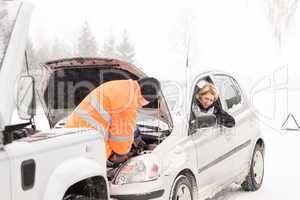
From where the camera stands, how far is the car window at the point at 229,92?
685cm

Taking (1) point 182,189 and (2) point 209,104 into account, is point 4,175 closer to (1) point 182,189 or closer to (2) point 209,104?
(1) point 182,189

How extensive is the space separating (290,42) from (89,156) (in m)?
60.8

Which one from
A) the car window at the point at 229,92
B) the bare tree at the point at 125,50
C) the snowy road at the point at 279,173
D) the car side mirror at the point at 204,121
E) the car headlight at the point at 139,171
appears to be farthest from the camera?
the bare tree at the point at 125,50

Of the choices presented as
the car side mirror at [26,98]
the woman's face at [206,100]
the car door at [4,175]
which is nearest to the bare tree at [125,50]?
the woman's face at [206,100]

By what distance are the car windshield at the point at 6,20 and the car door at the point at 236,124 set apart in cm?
382

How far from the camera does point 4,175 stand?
2.88 meters

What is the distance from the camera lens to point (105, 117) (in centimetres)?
473

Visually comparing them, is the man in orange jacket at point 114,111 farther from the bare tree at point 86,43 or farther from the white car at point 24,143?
the bare tree at point 86,43

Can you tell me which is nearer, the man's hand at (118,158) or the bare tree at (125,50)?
the man's hand at (118,158)

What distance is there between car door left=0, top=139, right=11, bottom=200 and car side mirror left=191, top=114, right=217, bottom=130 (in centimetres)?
312

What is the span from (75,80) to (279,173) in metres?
4.65

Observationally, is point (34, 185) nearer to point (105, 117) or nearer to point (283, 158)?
point (105, 117)

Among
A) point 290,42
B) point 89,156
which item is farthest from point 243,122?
point 290,42

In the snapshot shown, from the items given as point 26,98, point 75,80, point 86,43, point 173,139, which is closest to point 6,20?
point 26,98
